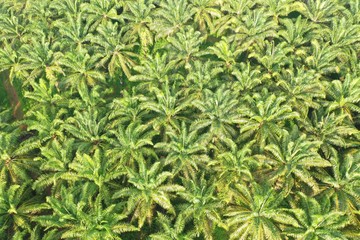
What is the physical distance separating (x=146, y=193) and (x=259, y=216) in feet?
18.9

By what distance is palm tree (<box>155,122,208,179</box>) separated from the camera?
56.7 feet

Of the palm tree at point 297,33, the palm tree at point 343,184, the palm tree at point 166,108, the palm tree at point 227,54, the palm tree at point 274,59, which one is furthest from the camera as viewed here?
the palm tree at point 297,33

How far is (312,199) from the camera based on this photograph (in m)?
15.6

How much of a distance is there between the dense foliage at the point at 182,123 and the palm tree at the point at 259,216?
0.28ft

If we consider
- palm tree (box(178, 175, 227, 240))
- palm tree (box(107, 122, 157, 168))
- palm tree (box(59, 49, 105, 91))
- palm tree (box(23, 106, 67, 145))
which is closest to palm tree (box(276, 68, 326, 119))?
palm tree (box(178, 175, 227, 240))

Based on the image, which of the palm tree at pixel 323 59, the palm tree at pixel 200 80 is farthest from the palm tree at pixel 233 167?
the palm tree at pixel 323 59

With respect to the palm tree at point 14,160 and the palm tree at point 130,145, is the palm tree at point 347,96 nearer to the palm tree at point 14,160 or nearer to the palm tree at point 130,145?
the palm tree at point 130,145

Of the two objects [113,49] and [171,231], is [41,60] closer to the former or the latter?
[113,49]

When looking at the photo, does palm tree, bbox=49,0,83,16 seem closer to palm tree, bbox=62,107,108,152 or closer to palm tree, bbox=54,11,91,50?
palm tree, bbox=54,11,91,50

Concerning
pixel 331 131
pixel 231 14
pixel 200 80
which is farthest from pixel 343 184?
pixel 231 14

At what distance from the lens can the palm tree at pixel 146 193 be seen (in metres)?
16.1

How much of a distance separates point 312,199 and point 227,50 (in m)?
12.0

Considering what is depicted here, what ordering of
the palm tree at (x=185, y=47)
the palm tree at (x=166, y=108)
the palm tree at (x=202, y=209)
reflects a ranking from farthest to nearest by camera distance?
the palm tree at (x=185, y=47)
the palm tree at (x=166, y=108)
the palm tree at (x=202, y=209)

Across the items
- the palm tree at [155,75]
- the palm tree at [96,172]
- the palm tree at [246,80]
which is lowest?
the palm tree at [96,172]
